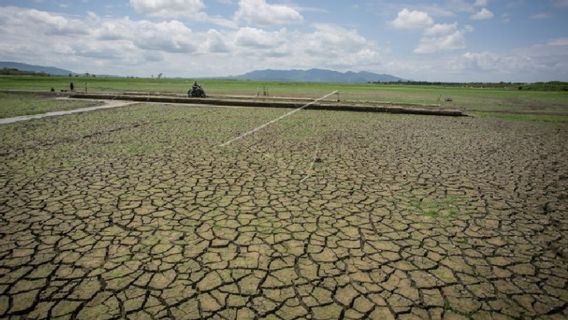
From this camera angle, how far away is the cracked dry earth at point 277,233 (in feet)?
9.04

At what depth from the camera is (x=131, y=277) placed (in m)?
3.01

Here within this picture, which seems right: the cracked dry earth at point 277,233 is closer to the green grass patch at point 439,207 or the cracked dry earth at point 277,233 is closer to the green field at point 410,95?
the green grass patch at point 439,207

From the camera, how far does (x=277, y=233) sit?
3947mm

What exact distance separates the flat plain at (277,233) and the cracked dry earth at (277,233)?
2 centimetres

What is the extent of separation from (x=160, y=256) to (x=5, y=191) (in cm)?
358

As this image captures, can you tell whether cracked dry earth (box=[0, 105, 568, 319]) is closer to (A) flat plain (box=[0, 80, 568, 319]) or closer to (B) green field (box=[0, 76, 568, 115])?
(A) flat plain (box=[0, 80, 568, 319])

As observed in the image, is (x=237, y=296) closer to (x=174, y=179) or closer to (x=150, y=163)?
(x=174, y=179)

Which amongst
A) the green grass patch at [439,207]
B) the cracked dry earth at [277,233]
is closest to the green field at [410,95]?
the cracked dry earth at [277,233]

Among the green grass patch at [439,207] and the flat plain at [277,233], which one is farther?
the green grass patch at [439,207]

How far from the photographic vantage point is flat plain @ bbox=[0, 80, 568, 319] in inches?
108

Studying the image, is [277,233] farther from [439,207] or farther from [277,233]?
[439,207]

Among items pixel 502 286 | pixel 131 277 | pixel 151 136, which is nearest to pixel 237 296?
pixel 131 277

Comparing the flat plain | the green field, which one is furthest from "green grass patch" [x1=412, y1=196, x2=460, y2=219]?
the green field

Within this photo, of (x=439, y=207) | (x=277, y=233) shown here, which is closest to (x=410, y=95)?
(x=439, y=207)
